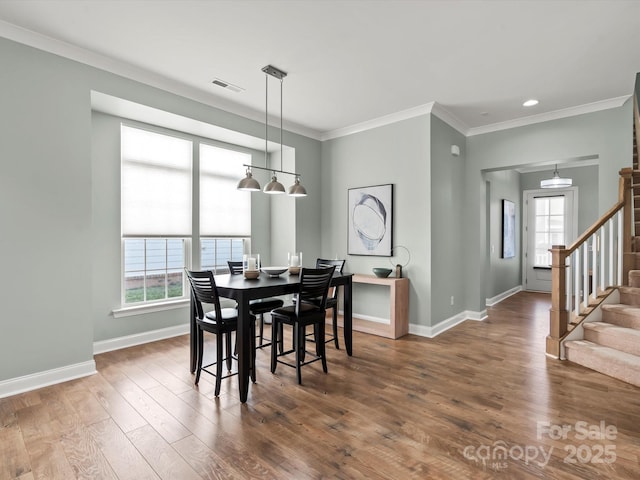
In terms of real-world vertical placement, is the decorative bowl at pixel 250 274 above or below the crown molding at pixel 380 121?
below

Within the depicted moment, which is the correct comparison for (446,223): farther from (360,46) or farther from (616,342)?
(360,46)

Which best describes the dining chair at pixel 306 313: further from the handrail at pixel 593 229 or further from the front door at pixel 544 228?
the front door at pixel 544 228

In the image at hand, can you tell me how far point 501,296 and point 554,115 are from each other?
392 cm

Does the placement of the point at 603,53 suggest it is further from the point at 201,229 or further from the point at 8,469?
the point at 8,469

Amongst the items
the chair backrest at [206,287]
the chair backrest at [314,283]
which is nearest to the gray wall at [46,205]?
the chair backrest at [206,287]

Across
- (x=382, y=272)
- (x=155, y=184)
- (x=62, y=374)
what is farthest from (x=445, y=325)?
(x=62, y=374)

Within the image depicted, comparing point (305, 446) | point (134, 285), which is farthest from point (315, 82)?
point (305, 446)

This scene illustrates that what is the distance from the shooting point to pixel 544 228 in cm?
804

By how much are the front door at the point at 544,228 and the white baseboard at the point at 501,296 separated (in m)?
0.40

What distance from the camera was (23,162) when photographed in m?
2.88

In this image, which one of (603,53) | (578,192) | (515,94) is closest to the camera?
(603,53)

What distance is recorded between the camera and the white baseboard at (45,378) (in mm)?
2818

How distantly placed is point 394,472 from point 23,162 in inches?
143

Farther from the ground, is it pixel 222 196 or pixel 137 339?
pixel 222 196
